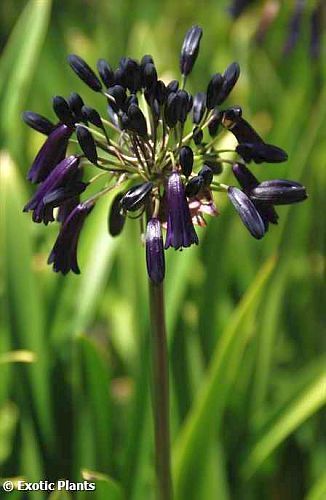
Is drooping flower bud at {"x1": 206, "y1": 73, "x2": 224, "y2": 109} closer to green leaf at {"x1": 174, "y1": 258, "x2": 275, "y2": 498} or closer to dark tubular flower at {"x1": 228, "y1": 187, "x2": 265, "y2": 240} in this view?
dark tubular flower at {"x1": 228, "y1": 187, "x2": 265, "y2": 240}

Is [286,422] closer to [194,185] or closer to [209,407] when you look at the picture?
[209,407]

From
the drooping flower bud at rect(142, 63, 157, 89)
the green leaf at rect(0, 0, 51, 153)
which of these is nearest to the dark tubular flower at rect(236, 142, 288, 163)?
the drooping flower bud at rect(142, 63, 157, 89)

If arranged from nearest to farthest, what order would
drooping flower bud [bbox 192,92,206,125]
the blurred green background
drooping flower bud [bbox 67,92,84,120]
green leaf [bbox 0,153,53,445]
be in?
drooping flower bud [bbox 67,92,84,120], drooping flower bud [bbox 192,92,206,125], the blurred green background, green leaf [bbox 0,153,53,445]

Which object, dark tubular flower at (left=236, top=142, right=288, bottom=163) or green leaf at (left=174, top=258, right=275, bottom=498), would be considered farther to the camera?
green leaf at (left=174, top=258, right=275, bottom=498)

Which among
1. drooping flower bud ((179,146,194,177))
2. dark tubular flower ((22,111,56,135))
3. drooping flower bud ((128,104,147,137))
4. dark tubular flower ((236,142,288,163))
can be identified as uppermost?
dark tubular flower ((22,111,56,135))

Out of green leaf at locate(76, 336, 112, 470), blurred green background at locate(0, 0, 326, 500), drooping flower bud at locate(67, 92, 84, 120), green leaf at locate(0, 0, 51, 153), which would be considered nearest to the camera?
drooping flower bud at locate(67, 92, 84, 120)

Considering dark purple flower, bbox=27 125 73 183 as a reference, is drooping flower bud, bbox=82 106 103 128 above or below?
above
